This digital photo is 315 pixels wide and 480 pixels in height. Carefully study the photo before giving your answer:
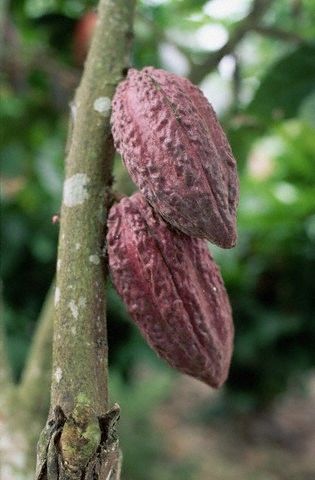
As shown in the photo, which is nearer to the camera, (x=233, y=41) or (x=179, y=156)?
(x=179, y=156)

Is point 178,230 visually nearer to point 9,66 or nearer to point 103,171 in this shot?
point 103,171

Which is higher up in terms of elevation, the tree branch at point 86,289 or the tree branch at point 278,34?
the tree branch at point 278,34

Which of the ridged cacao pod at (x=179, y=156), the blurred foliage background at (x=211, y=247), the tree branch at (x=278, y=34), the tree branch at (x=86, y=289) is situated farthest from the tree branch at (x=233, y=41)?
the ridged cacao pod at (x=179, y=156)

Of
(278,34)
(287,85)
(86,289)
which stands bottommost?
(86,289)

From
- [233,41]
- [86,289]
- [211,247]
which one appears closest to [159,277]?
[86,289]

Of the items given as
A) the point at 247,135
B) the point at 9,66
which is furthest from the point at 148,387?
the point at 9,66

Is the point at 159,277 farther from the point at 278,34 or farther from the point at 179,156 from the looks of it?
the point at 278,34

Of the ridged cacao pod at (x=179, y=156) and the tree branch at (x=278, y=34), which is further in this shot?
the tree branch at (x=278, y=34)

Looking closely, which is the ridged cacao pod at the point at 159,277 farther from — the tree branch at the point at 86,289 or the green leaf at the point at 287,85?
the green leaf at the point at 287,85
